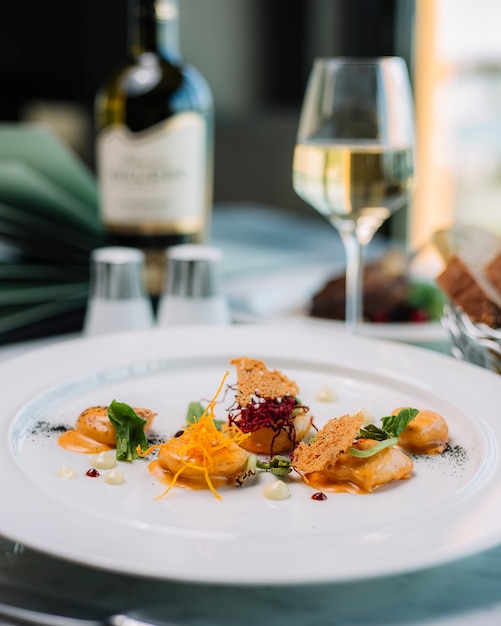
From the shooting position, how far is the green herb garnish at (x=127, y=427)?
873mm

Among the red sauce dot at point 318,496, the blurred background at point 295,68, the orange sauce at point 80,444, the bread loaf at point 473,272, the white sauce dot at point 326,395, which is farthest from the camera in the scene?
the blurred background at point 295,68

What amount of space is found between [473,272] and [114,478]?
0.64m

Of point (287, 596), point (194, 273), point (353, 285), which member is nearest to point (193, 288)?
point (194, 273)

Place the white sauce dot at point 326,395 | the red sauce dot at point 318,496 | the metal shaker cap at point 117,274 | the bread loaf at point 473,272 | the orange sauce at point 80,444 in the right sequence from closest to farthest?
the red sauce dot at point 318,496 → the orange sauce at point 80,444 → the white sauce dot at point 326,395 → the bread loaf at point 473,272 → the metal shaker cap at point 117,274

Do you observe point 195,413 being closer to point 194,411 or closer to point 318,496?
point 194,411

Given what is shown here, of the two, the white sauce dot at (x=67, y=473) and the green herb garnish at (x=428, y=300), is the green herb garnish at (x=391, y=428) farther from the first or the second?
the green herb garnish at (x=428, y=300)

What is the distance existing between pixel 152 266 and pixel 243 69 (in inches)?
124

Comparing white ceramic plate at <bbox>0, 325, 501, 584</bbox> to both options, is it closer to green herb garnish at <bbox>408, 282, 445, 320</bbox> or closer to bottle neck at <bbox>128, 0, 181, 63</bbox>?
green herb garnish at <bbox>408, 282, 445, 320</bbox>

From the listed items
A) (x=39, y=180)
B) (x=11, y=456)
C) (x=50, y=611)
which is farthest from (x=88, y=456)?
(x=39, y=180)

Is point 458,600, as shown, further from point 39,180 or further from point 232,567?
point 39,180

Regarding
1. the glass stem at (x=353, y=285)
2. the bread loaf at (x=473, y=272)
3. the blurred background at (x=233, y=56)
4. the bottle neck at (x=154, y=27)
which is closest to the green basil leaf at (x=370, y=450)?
the bread loaf at (x=473, y=272)

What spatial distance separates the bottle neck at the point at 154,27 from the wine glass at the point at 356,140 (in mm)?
367

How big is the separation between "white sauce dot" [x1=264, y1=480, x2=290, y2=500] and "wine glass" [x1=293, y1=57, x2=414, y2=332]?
591 millimetres

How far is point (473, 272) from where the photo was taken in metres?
1.21
